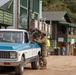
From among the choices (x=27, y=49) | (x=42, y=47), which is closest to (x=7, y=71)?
(x=27, y=49)

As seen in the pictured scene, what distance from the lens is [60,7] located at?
88.2m

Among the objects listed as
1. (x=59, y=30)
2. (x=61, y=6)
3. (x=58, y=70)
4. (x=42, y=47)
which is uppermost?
(x=61, y=6)

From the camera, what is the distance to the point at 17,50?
13453mm

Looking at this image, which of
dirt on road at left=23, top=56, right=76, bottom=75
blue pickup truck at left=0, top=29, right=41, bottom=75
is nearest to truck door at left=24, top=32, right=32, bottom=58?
blue pickup truck at left=0, top=29, right=41, bottom=75

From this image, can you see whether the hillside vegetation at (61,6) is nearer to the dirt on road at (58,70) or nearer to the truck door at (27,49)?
the dirt on road at (58,70)

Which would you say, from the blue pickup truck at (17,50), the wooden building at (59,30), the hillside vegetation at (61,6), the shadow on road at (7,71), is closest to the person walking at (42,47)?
the blue pickup truck at (17,50)

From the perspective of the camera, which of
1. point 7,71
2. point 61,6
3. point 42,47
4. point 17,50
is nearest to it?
point 17,50

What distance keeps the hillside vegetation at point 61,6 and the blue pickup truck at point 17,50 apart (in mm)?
65016

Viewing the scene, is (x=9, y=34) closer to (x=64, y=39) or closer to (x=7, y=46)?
(x=7, y=46)

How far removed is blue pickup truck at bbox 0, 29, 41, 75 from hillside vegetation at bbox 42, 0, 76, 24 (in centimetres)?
6502

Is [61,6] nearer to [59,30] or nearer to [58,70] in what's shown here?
[59,30]

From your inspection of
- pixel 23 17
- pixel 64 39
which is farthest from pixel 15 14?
pixel 64 39

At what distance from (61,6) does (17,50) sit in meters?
76.1

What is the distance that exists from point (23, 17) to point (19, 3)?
5.29 ft
